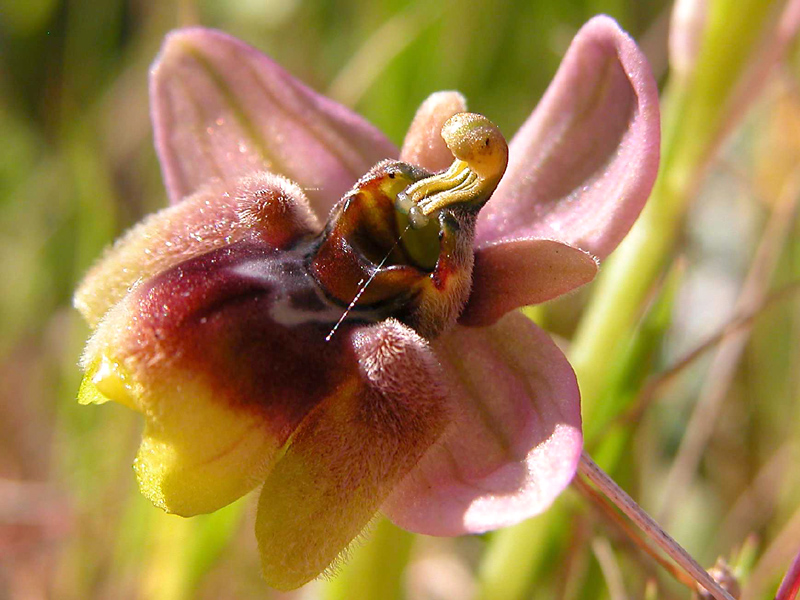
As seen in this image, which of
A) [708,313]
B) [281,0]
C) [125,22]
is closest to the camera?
[708,313]

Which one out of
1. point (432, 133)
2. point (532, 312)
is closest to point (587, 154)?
point (432, 133)

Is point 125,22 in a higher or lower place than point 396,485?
lower

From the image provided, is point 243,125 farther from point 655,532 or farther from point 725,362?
point 725,362

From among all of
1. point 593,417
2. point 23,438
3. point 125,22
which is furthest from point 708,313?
point 125,22

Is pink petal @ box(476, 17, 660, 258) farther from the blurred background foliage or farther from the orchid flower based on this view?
the blurred background foliage

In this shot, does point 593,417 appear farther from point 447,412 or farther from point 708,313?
point 708,313

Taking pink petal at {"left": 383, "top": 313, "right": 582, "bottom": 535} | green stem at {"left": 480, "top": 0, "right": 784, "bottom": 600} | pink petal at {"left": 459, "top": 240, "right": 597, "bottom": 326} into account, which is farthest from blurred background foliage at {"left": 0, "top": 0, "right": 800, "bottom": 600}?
pink petal at {"left": 459, "top": 240, "right": 597, "bottom": 326}

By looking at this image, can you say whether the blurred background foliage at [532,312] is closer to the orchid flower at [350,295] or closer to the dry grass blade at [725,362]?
the dry grass blade at [725,362]
